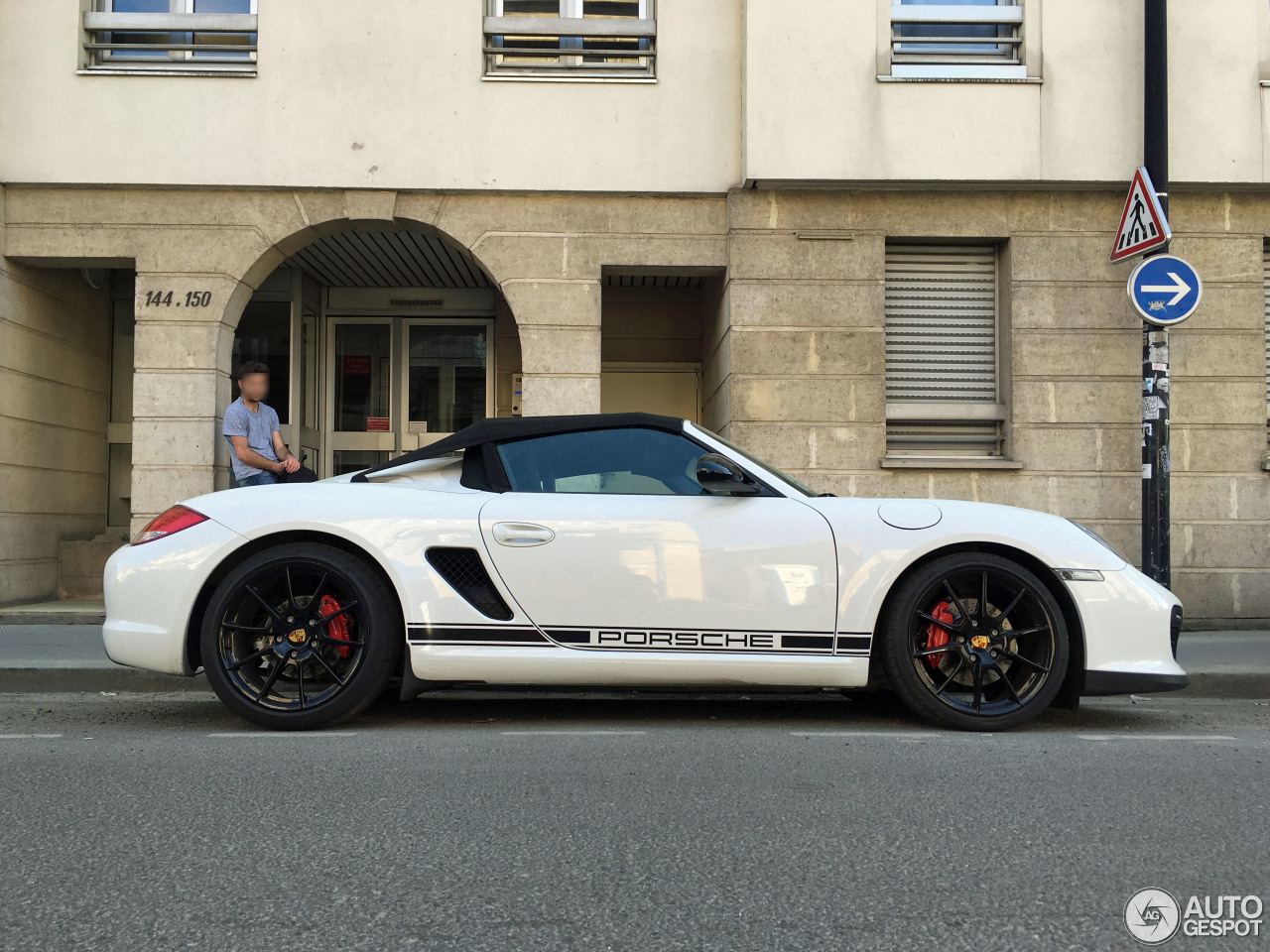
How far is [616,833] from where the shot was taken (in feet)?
9.98

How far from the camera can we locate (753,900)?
252 centimetres

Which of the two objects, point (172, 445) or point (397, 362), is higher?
point (397, 362)

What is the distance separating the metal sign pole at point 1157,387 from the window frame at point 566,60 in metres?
4.00

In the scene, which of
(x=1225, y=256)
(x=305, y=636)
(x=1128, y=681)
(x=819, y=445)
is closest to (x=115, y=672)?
(x=305, y=636)

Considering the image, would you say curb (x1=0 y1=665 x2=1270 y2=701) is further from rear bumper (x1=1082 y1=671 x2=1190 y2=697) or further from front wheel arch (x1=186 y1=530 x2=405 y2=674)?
rear bumper (x1=1082 y1=671 x2=1190 y2=697)

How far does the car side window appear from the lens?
4.74m

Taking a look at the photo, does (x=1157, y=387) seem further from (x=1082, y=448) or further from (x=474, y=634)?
(x=474, y=634)

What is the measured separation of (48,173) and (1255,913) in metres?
10.0

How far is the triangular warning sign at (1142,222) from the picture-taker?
7789 millimetres

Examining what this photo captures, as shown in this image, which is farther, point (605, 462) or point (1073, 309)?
point (1073, 309)

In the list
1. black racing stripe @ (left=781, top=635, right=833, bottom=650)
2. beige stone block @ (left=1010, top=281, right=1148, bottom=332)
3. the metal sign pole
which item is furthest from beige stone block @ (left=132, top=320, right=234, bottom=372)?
the metal sign pole

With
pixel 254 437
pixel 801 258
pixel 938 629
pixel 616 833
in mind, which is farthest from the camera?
pixel 801 258

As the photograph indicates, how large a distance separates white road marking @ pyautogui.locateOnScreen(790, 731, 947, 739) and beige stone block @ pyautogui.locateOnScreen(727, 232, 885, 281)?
556 centimetres

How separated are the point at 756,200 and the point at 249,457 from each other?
4702mm
